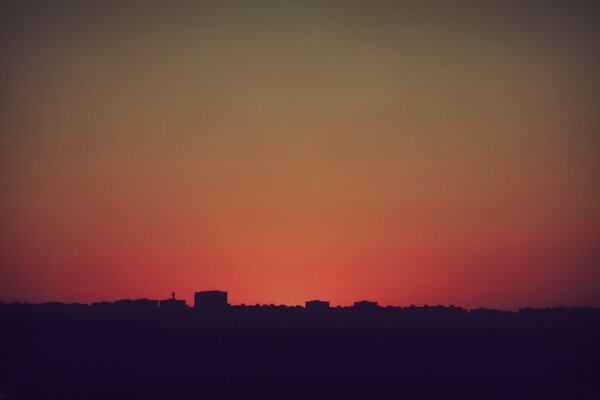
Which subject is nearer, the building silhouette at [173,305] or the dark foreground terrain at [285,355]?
the dark foreground terrain at [285,355]

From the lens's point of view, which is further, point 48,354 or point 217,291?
point 217,291

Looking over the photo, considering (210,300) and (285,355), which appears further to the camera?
(210,300)

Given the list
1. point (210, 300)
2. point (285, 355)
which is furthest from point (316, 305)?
point (285, 355)

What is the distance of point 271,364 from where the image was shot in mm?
111188

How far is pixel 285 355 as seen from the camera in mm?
117750

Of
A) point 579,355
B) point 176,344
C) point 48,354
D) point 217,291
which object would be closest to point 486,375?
point 579,355

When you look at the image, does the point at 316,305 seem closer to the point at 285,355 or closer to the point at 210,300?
the point at 210,300

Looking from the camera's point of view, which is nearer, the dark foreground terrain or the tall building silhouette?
the dark foreground terrain

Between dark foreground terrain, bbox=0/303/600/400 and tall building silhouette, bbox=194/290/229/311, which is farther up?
tall building silhouette, bbox=194/290/229/311

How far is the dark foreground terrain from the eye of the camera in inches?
3676

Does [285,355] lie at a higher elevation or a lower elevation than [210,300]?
lower

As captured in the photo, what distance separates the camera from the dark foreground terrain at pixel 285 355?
93.4 metres

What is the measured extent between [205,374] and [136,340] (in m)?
24.0

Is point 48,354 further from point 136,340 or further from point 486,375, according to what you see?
point 486,375
